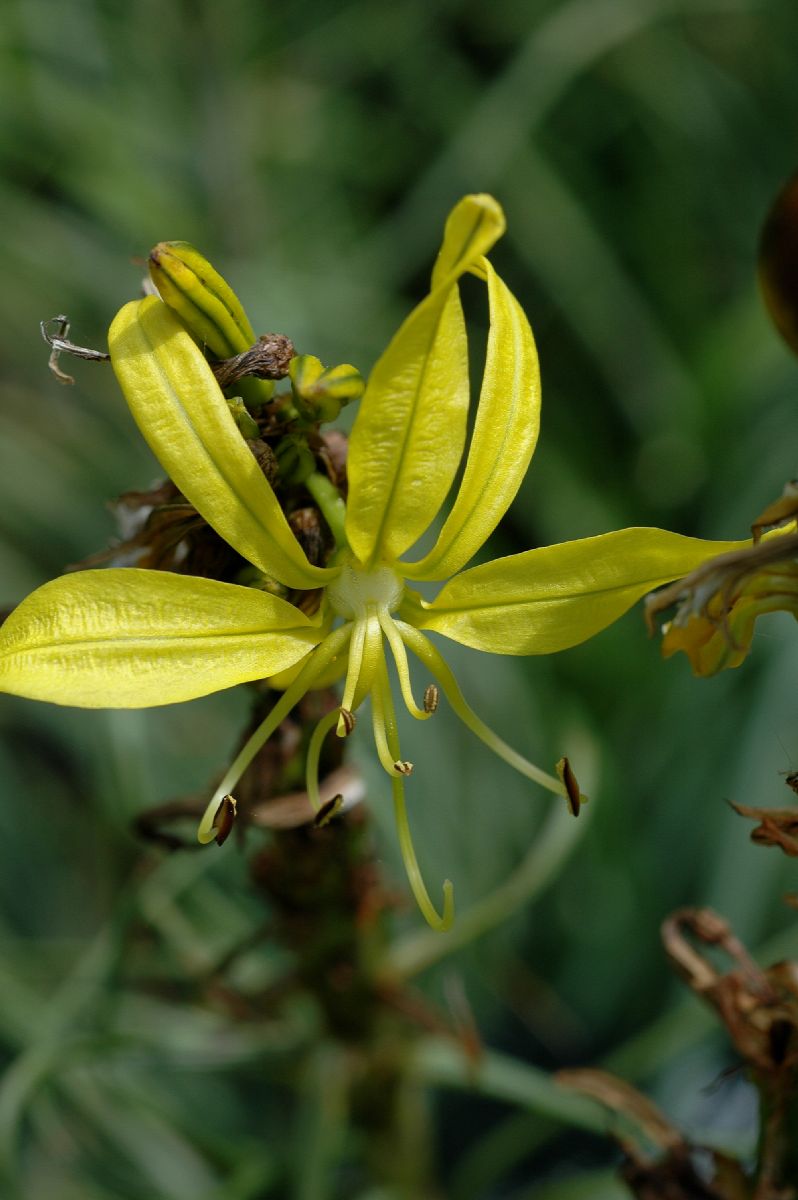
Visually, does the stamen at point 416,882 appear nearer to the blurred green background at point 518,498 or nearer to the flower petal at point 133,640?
the flower petal at point 133,640

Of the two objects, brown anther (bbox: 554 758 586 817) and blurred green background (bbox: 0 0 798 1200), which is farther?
blurred green background (bbox: 0 0 798 1200)

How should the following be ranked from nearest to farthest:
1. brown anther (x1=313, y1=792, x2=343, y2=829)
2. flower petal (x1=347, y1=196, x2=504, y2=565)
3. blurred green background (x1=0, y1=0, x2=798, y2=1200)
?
flower petal (x1=347, y1=196, x2=504, y2=565) → brown anther (x1=313, y1=792, x2=343, y2=829) → blurred green background (x1=0, y1=0, x2=798, y2=1200)

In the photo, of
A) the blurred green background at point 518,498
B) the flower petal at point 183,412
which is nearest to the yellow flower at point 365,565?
the flower petal at point 183,412

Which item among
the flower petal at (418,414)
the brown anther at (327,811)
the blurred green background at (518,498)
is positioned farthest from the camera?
the blurred green background at (518,498)

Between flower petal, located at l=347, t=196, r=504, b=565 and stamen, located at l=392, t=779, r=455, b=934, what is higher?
flower petal, located at l=347, t=196, r=504, b=565

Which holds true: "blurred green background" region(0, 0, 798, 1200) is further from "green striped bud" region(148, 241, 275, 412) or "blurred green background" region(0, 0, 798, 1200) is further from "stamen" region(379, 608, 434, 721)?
"green striped bud" region(148, 241, 275, 412)

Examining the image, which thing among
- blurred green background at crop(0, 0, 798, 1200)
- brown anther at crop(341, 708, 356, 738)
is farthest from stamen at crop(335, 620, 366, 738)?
blurred green background at crop(0, 0, 798, 1200)

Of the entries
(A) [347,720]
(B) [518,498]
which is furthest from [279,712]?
(B) [518,498]
